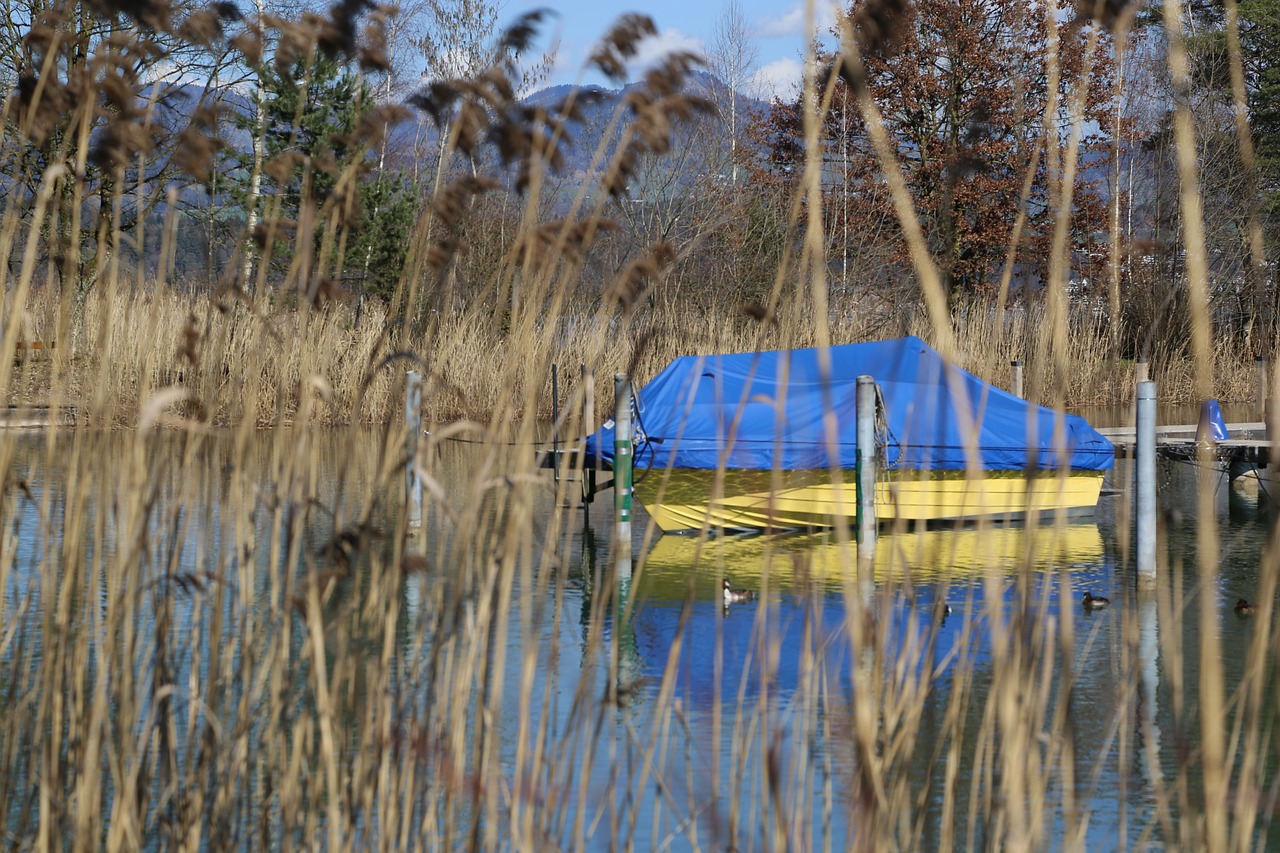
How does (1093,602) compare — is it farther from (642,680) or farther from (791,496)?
(642,680)

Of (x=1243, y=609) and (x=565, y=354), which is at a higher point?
(x=565, y=354)

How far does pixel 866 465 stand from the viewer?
7.88m

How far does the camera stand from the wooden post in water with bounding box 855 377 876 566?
7.75 meters

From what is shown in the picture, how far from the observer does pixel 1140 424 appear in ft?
24.1

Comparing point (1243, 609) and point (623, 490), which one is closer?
point (1243, 609)

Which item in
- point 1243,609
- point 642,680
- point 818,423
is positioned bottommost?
point 1243,609

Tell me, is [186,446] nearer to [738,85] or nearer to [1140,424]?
[1140,424]

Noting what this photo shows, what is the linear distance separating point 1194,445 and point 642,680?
911cm

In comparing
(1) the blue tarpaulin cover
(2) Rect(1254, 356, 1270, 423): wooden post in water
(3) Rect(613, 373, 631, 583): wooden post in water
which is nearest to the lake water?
(3) Rect(613, 373, 631, 583): wooden post in water

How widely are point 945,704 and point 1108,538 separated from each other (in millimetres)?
4927

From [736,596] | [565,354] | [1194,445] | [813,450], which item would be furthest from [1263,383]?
[736,596]

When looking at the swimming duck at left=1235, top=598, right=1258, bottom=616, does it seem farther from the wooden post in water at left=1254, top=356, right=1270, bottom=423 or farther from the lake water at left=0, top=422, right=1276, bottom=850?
the wooden post in water at left=1254, top=356, right=1270, bottom=423

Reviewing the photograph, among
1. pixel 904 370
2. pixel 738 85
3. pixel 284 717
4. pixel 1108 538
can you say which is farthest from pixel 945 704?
pixel 738 85

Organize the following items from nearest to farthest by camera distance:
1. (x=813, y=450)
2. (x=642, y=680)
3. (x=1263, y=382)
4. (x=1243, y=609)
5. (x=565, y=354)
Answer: (x=642, y=680) < (x=1243, y=609) < (x=813, y=450) < (x=1263, y=382) < (x=565, y=354)
